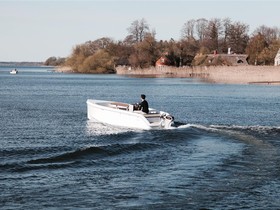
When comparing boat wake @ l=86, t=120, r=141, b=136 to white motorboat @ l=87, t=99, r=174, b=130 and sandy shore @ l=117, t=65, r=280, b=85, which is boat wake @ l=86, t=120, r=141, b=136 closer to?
white motorboat @ l=87, t=99, r=174, b=130

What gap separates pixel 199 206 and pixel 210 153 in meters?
8.44

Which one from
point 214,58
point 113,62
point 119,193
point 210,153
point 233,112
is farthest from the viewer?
point 113,62

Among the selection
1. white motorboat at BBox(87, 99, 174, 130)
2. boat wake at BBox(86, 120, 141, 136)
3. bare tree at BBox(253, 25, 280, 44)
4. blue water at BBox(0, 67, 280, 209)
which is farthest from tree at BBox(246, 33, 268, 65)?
boat wake at BBox(86, 120, 141, 136)

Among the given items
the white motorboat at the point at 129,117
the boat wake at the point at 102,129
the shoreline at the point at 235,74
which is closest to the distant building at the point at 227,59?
the shoreline at the point at 235,74

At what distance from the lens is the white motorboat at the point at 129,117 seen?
30.1m

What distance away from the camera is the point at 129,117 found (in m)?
31.4

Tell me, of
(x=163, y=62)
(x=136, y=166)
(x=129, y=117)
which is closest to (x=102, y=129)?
(x=129, y=117)

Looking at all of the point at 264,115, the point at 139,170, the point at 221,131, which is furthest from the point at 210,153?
the point at 264,115

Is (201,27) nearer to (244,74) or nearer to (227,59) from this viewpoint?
(227,59)

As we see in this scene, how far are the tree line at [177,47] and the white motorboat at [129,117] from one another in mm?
98630

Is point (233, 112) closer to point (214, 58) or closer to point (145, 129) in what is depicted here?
point (145, 129)

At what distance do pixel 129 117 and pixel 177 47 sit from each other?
112403 millimetres

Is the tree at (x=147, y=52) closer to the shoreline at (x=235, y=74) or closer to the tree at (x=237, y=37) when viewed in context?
the shoreline at (x=235, y=74)

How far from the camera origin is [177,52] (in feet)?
463
